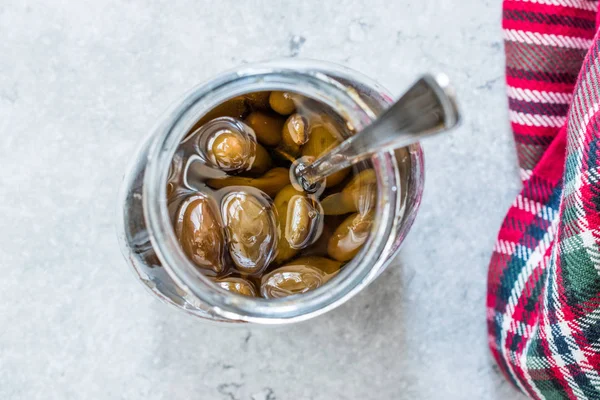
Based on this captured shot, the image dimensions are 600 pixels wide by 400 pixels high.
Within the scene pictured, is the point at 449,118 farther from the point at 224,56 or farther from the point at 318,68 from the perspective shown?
the point at 224,56

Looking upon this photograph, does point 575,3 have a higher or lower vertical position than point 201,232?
higher

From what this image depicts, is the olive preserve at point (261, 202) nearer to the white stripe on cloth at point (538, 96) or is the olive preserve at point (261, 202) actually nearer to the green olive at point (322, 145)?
the green olive at point (322, 145)

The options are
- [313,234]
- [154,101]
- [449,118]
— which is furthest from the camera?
[154,101]

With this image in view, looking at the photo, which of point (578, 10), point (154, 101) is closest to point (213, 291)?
point (154, 101)

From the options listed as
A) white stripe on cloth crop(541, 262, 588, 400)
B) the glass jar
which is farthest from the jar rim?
white stripe on cloth crop(541, 262, 588, 400)

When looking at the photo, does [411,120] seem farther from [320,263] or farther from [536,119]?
[536,119]

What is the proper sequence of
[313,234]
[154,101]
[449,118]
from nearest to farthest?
[449,118]
[313,234]
[154,101]

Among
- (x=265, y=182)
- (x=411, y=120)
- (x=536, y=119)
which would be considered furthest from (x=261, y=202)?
(x=536, y=119)

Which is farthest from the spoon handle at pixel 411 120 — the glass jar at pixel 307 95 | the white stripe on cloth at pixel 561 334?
the white stripe on cloth at pixel 561 334
